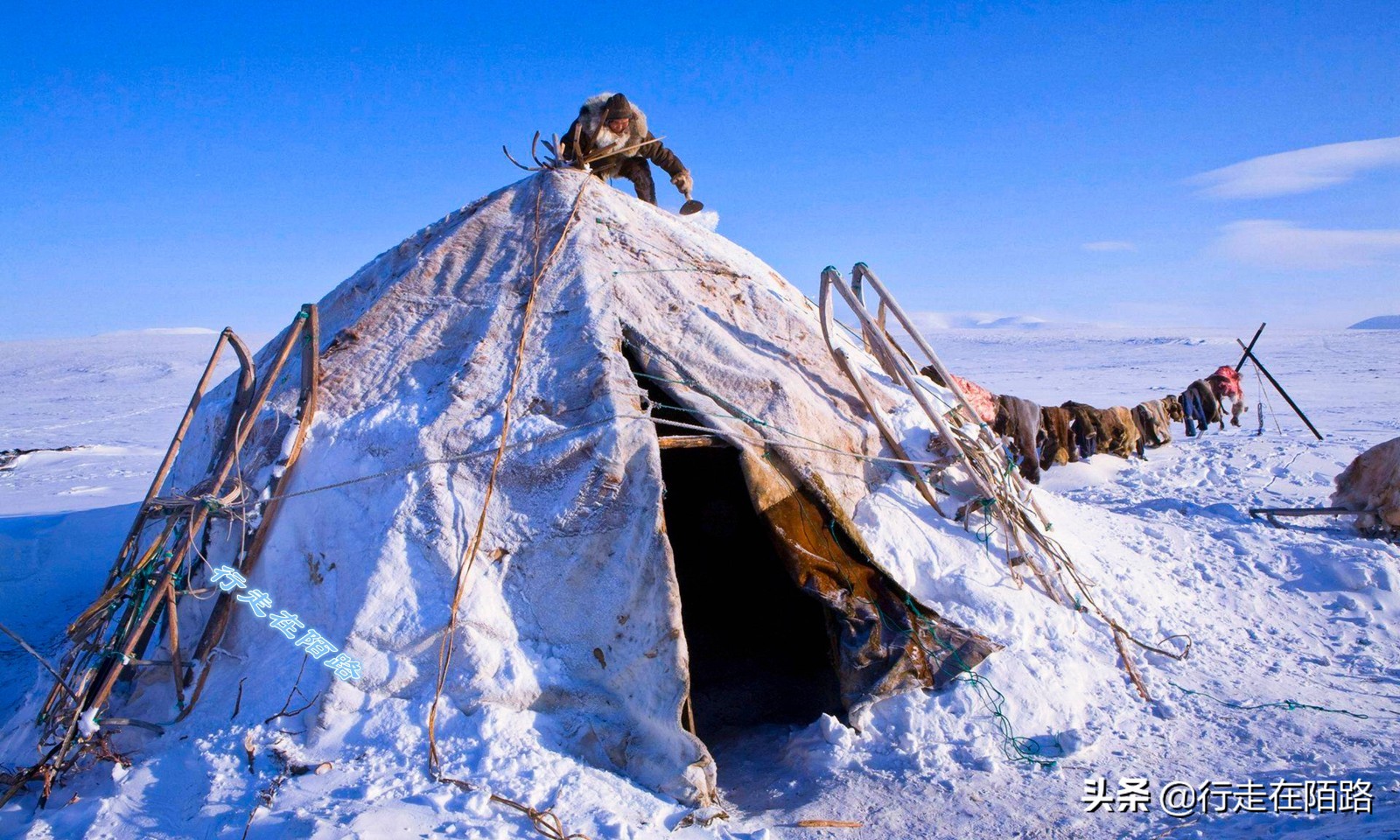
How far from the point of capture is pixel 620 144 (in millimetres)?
5609

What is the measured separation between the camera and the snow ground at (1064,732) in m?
2.94

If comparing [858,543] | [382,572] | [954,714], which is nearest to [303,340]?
[382,572]

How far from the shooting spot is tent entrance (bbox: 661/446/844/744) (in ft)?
14.8

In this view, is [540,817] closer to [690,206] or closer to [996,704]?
[996,704]

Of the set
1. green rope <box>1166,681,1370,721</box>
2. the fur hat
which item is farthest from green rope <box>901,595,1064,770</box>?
the fur hat

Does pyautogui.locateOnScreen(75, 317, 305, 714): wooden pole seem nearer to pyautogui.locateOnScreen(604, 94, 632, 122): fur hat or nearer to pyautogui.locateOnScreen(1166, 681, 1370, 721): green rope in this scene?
pyautogui.locateOnScreen(604, 94, 632, 122): fur hat

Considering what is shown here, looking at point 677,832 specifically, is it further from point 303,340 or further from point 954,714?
point 303,340

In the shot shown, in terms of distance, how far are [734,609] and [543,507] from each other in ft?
7.09

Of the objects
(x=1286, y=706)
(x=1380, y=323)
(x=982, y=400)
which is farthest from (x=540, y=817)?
(x=1380, y=323)

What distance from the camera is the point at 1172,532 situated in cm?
588

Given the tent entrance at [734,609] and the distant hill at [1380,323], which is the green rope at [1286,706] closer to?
the tent entrance at [734,609]

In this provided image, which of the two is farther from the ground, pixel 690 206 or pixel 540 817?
pixel 690 206

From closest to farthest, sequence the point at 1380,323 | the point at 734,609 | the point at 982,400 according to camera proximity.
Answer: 1. the point at 734,609
2. the point at 982,400
3. the point at 1380,323

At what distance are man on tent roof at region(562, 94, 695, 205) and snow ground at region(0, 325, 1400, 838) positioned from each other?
3.44m
